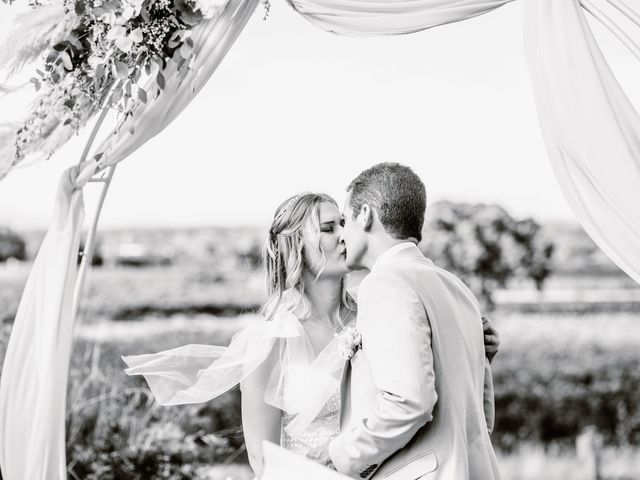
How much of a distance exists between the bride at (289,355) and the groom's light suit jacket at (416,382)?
28.6 inches

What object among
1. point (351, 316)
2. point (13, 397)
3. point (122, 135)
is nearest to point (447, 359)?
point (351, 316)

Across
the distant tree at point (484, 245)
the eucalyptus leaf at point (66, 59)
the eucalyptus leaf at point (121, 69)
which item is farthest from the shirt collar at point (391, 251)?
the distant tree at point (484, 245)

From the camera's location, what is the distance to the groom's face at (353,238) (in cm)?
252

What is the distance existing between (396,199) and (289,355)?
40.6 inches

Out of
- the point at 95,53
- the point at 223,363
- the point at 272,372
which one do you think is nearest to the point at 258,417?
the point at 272,372

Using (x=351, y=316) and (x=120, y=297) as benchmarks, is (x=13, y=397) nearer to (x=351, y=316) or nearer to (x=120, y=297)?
(x=351, y=316)

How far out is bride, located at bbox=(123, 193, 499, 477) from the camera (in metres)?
3.18

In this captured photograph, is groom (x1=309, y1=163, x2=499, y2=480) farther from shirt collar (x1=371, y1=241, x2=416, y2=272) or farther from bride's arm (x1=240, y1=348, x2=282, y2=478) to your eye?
bride's arm (x1=240, y1=348, x2=282, y2=478)

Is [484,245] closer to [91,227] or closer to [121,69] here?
[91,227]

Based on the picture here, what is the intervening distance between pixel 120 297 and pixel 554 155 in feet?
21.3

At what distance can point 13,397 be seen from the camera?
11.5 ft

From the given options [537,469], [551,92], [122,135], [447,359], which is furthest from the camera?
[537,469]

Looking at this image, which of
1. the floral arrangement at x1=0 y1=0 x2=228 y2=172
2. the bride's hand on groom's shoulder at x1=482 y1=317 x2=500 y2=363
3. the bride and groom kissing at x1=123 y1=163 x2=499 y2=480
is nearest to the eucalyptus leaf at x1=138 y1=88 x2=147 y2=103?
the floral arrangement at x1=0 y1=0 x2=228 y2=172

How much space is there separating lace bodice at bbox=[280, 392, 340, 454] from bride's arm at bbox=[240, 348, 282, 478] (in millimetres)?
68
